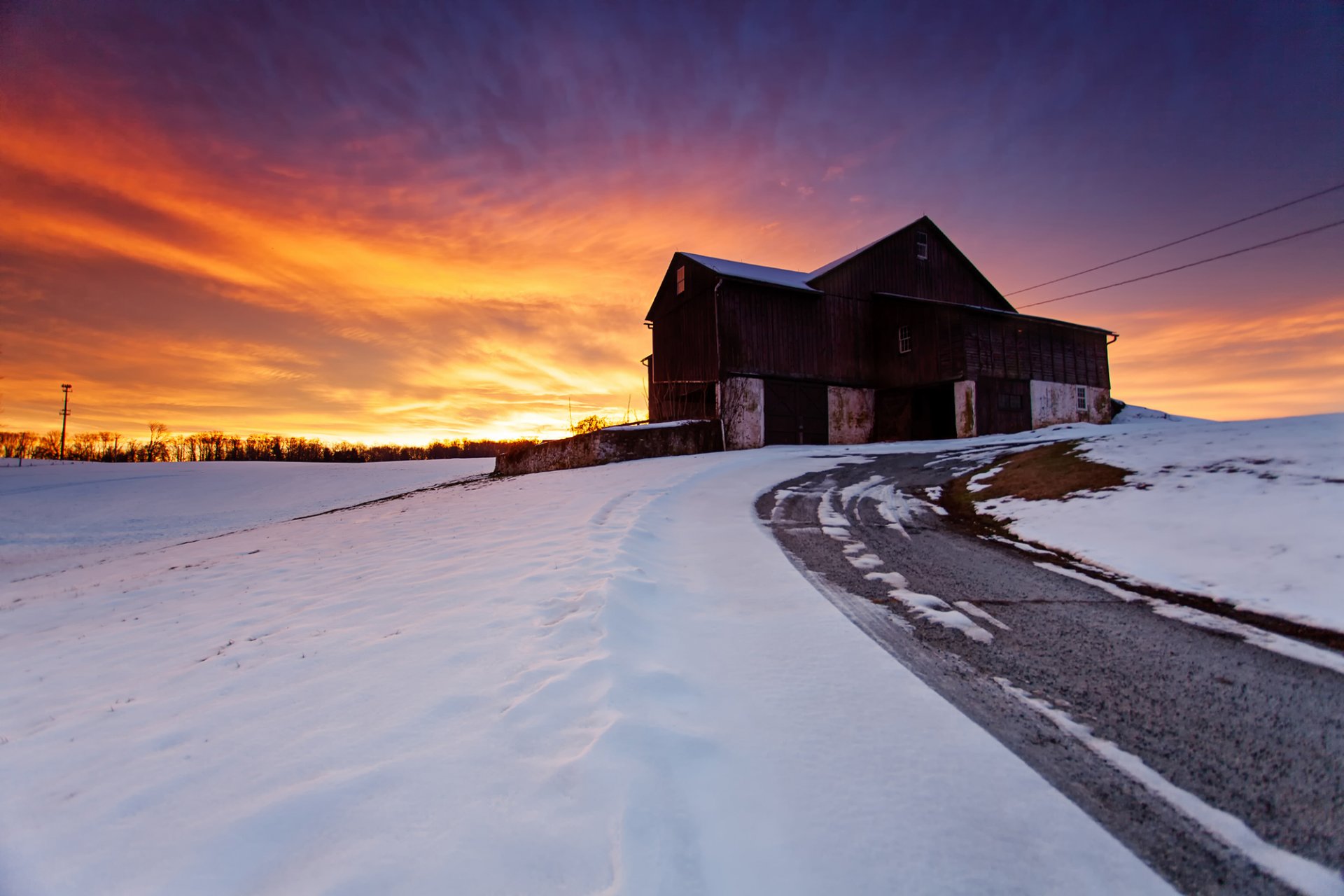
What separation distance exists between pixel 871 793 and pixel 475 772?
150 centimetres

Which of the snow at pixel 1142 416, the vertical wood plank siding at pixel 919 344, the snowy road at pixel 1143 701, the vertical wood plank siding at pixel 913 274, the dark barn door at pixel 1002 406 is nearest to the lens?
the snowy road at pixel 1143 701

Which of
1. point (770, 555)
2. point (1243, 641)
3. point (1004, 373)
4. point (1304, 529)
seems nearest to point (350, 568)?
point (770, 555)

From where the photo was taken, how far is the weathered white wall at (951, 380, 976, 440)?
69.2ft

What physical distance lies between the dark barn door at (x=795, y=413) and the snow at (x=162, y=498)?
39.4ft

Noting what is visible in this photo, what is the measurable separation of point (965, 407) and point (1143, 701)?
20967 millimetres

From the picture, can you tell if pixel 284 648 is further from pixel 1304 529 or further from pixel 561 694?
pixel 1304 529

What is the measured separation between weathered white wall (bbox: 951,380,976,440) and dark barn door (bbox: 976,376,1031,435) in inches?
7.3

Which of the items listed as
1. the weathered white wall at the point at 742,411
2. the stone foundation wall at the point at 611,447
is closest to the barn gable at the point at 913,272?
the weathered white wall at the point at 742,411

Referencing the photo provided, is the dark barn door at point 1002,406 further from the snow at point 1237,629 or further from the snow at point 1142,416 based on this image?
the snow at point 1237,629

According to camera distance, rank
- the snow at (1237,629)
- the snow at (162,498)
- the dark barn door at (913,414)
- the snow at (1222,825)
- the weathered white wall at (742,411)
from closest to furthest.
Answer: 1. the snow at (1222,825)
2. the snow at (1237,629)
3. the snow at (162,498)
4. the weathered white wall at (742,411)
5. the dark barn door at (913,414)

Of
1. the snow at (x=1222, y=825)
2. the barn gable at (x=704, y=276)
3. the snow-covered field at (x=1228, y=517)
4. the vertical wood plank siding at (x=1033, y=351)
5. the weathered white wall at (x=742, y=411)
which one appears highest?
the barn gable at (x=704, y=276)

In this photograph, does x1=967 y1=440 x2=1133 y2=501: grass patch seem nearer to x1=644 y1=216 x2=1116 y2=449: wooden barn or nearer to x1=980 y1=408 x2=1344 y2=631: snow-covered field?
x1=980 y1=408 x2=1344 y2=631: snow-covered field

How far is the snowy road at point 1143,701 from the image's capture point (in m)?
1.81

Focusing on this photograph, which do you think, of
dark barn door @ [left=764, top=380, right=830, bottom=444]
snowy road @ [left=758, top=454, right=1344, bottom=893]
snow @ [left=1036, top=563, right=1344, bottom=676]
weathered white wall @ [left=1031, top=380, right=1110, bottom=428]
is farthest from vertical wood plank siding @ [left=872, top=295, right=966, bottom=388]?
snow @ [left=1036, top=563, right=1344, bottom=676]
